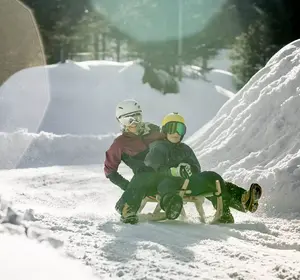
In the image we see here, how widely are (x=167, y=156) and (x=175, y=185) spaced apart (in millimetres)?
571

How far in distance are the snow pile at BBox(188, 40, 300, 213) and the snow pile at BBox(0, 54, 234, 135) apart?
1473 cm

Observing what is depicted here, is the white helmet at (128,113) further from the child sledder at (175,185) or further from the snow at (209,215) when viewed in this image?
the snow at (209,215)

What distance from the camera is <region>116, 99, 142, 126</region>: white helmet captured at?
24.7 ft

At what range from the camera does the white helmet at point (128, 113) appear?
296 inches

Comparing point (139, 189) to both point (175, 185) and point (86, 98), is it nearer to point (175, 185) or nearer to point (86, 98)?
point (175, 185)

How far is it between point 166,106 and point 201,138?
53.7ft

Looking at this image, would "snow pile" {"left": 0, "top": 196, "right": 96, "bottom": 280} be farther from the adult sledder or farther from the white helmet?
the white helmet

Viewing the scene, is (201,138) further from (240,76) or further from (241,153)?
(240,76)

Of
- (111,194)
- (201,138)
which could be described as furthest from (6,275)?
(201,138)

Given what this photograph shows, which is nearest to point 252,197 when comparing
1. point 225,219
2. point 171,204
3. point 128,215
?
point 225,219

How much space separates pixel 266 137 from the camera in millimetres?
9312

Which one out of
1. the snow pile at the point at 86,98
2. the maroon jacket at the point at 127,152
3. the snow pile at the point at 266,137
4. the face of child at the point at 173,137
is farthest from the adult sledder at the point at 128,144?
the snow pile at the point at 86,98

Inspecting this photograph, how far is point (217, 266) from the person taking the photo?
456 centimetres

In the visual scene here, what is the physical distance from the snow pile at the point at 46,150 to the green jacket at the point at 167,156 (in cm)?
910
